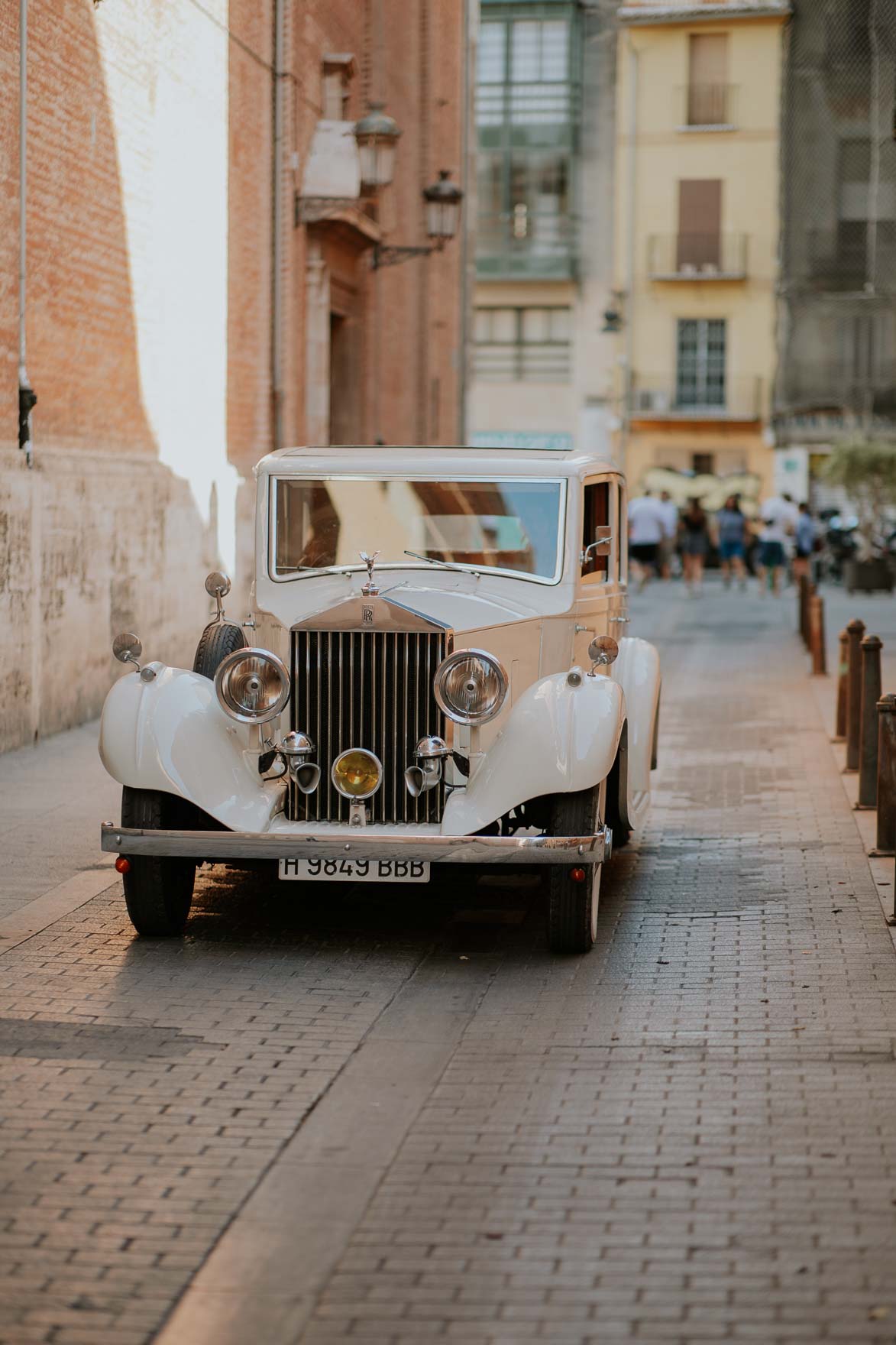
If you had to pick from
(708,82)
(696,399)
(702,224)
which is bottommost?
(696,399)

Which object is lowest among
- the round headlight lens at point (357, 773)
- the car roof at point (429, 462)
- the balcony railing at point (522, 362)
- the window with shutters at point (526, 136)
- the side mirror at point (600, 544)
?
the round headlight lens at point (357, 773)

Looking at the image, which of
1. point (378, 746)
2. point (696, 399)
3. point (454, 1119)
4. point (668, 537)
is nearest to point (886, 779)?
point (378, 746)

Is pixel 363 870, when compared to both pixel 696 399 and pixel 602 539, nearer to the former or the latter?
pixel 602 539

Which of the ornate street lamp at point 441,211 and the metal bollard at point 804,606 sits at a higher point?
the ornate street lamp at point 441,211

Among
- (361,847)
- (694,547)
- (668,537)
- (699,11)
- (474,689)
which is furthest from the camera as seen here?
(699,11)

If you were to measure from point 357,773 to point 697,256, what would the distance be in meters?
44.0

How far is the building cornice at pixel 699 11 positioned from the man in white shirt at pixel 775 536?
21.0 meters

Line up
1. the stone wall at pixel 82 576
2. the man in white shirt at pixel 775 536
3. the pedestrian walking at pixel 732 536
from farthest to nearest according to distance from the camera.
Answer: the pedestrian walking at pixel 732 536, the man in white shirt at pixel 775 536, the stone wall at pixel 82 576

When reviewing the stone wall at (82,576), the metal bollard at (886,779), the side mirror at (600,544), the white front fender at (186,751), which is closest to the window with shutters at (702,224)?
the stone wall at (82,576)

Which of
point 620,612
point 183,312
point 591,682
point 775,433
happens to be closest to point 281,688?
point 591,682

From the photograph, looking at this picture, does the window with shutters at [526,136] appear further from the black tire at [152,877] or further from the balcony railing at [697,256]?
the black tire at [152,877]

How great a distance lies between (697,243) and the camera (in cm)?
4900

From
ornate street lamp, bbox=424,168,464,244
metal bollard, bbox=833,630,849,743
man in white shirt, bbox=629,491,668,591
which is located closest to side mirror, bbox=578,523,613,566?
metal bollard, bbox=833,630,849,743

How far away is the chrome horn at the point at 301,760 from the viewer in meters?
7.23
